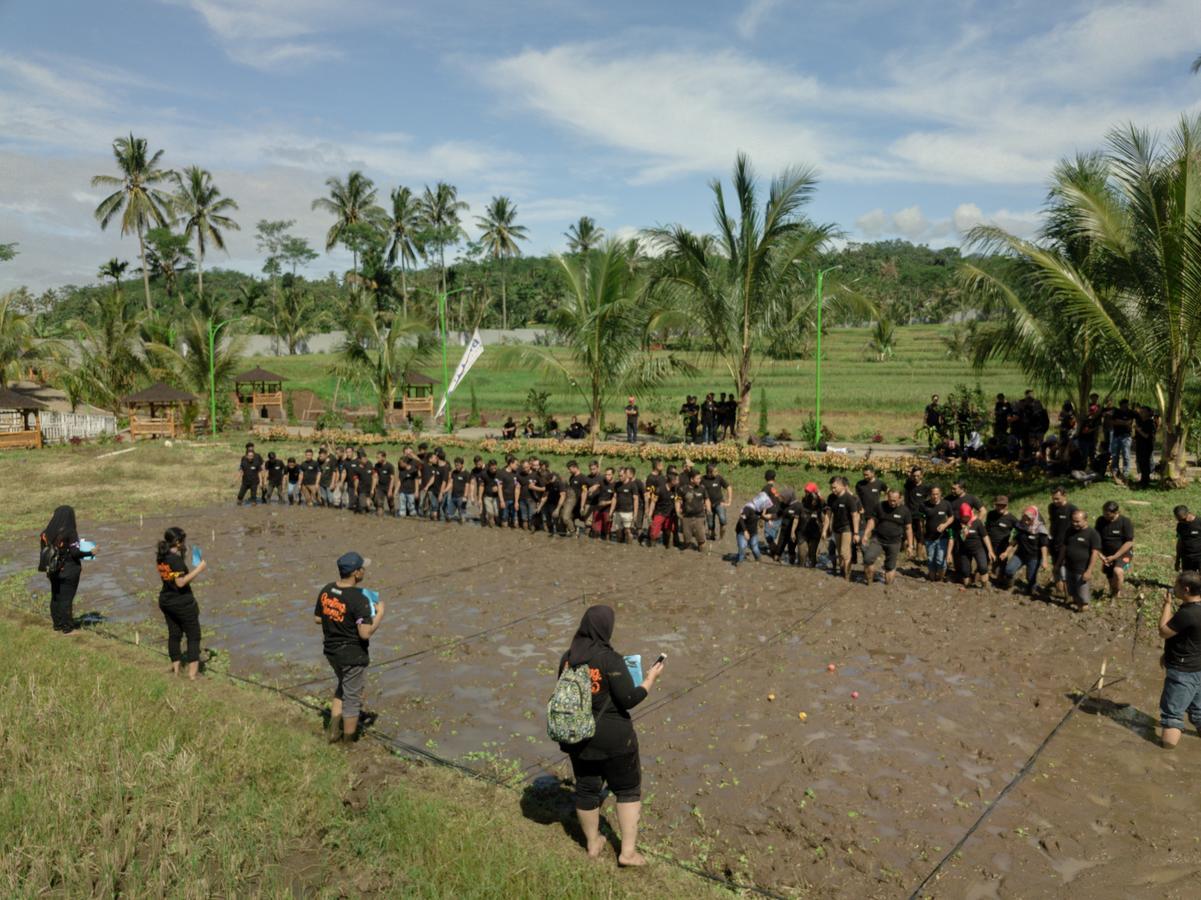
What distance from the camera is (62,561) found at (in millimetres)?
10242

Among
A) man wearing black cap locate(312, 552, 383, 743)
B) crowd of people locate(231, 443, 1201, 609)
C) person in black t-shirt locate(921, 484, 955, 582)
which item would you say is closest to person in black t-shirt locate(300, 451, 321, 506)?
crowd of people locate(231, 443, 1201, 609)

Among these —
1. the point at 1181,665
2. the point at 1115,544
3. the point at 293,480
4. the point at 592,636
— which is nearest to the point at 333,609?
the point at 592,636

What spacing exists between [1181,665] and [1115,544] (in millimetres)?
4132

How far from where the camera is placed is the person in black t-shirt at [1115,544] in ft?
36.0

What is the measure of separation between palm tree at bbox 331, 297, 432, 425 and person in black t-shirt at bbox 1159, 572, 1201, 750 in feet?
94.5

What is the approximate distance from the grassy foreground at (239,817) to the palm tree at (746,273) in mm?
17505

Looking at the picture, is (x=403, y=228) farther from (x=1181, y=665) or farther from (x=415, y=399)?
(x=1181, y=665)

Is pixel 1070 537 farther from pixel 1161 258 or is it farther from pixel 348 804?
pixel 348 804

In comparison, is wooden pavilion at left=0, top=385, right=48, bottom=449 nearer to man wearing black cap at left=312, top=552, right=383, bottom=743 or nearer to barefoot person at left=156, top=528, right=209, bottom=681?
barefoot person at left=156, top=528, right=209, bottom=681

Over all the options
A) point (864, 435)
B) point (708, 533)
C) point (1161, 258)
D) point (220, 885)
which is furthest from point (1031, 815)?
point (864, 435)

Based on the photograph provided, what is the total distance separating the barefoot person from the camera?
343 inches

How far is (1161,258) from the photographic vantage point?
14445 millimetres

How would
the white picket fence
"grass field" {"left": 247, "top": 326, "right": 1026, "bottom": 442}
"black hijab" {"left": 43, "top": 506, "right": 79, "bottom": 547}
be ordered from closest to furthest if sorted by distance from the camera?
"black hijab" {"left": 43, "top": 506, "right": 79, "bottom": 547}
"grass field" {"left": 247, "top": 326, "right": 1026, "bottom": 442}
the white picket fence

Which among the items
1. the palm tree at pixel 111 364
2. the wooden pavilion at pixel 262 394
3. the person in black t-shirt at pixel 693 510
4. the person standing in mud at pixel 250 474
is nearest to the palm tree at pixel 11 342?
the palm tree at pixel 111 364
